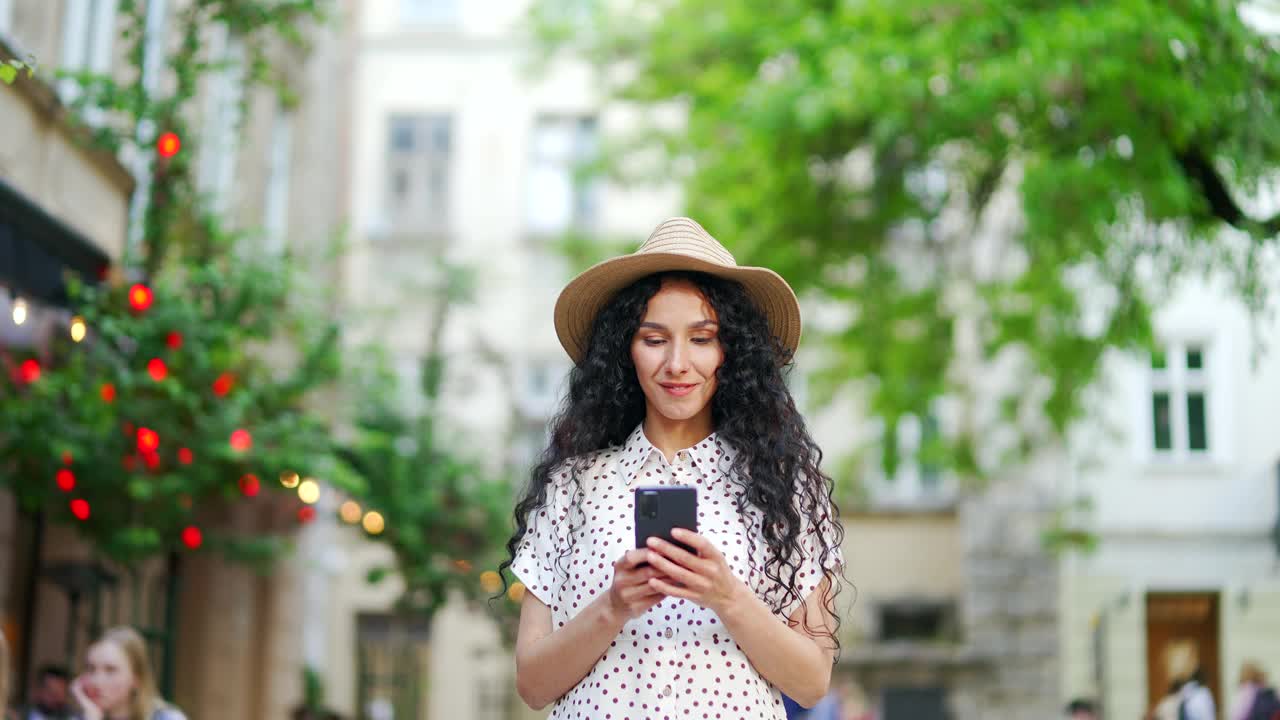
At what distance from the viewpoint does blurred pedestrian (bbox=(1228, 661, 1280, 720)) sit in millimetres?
14125

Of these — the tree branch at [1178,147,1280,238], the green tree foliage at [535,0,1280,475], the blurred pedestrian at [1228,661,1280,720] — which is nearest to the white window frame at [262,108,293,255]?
the green tree foliage at [535,0,1280,475]

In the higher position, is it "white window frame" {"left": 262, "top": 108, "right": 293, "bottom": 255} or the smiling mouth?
"white window frame" {"left": 262, "top": 108, "right": 293, "bottom": 255}

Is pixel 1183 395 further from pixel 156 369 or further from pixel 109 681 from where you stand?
pixel 109 681

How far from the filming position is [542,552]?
126 inches

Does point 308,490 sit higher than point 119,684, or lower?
higher

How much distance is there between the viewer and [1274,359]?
22438mm

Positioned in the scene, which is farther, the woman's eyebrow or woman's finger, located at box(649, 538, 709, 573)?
the woman's eyebrow

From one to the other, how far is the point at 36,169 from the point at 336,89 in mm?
10736

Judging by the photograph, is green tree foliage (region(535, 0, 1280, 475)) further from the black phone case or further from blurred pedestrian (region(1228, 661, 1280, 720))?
the black phone case

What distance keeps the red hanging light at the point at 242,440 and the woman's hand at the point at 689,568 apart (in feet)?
24.1

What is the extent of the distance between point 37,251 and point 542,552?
6.22 meters

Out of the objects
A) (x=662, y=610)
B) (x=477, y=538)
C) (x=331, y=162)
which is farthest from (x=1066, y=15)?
(x=331, y=162)

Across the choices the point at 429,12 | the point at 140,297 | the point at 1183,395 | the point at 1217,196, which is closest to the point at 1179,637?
the point at 1183,395

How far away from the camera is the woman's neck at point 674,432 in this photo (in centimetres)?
323
